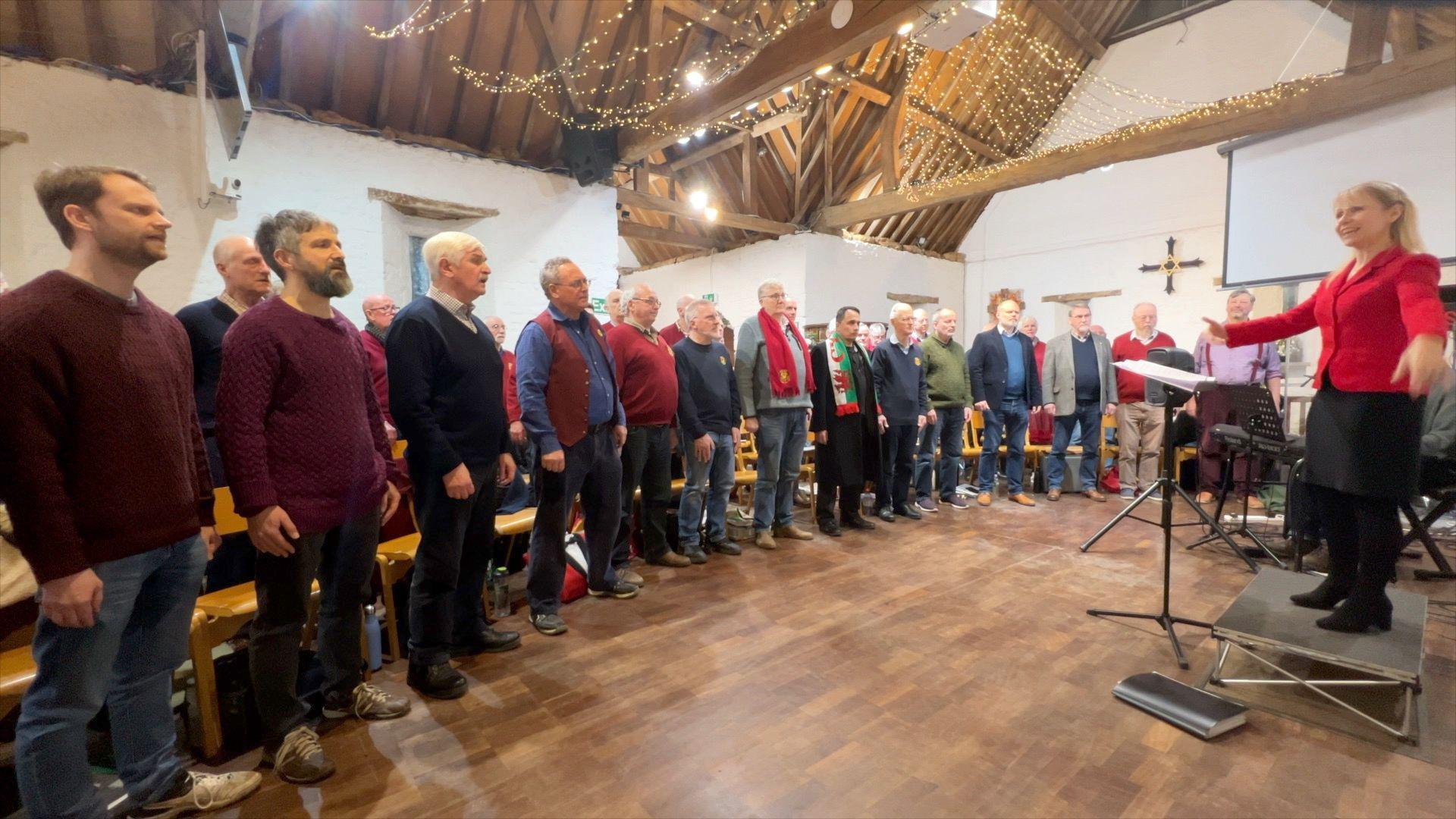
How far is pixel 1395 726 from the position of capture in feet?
6.55

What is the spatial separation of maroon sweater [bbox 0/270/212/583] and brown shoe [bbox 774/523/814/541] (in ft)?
10.5

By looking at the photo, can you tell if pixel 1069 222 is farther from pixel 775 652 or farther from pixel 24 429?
pixel 24 429

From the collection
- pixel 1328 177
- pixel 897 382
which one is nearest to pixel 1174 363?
pixel 897 382

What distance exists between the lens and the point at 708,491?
399cm

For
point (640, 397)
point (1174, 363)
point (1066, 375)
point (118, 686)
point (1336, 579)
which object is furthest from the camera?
point (1066, 375)

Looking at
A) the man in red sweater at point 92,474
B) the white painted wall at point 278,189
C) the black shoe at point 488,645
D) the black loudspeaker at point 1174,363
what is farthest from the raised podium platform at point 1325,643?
the white painted wall at point 278,189

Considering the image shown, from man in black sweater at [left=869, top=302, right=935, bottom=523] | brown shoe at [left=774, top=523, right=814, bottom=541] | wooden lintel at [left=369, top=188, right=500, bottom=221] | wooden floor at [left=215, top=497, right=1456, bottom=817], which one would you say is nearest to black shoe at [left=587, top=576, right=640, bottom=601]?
wooden floor at [left=215, top=497, right=1456, bottom=817]

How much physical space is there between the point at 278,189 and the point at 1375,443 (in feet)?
19.9

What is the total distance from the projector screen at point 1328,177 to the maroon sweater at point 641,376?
5803 millimetres

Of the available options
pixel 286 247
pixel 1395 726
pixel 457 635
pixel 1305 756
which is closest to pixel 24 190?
pixel 286 247

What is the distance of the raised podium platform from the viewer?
1983mm

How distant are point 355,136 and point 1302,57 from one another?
1009 cm

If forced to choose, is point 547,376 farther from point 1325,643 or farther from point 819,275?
point 819,275

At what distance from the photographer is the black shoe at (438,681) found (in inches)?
87.6
